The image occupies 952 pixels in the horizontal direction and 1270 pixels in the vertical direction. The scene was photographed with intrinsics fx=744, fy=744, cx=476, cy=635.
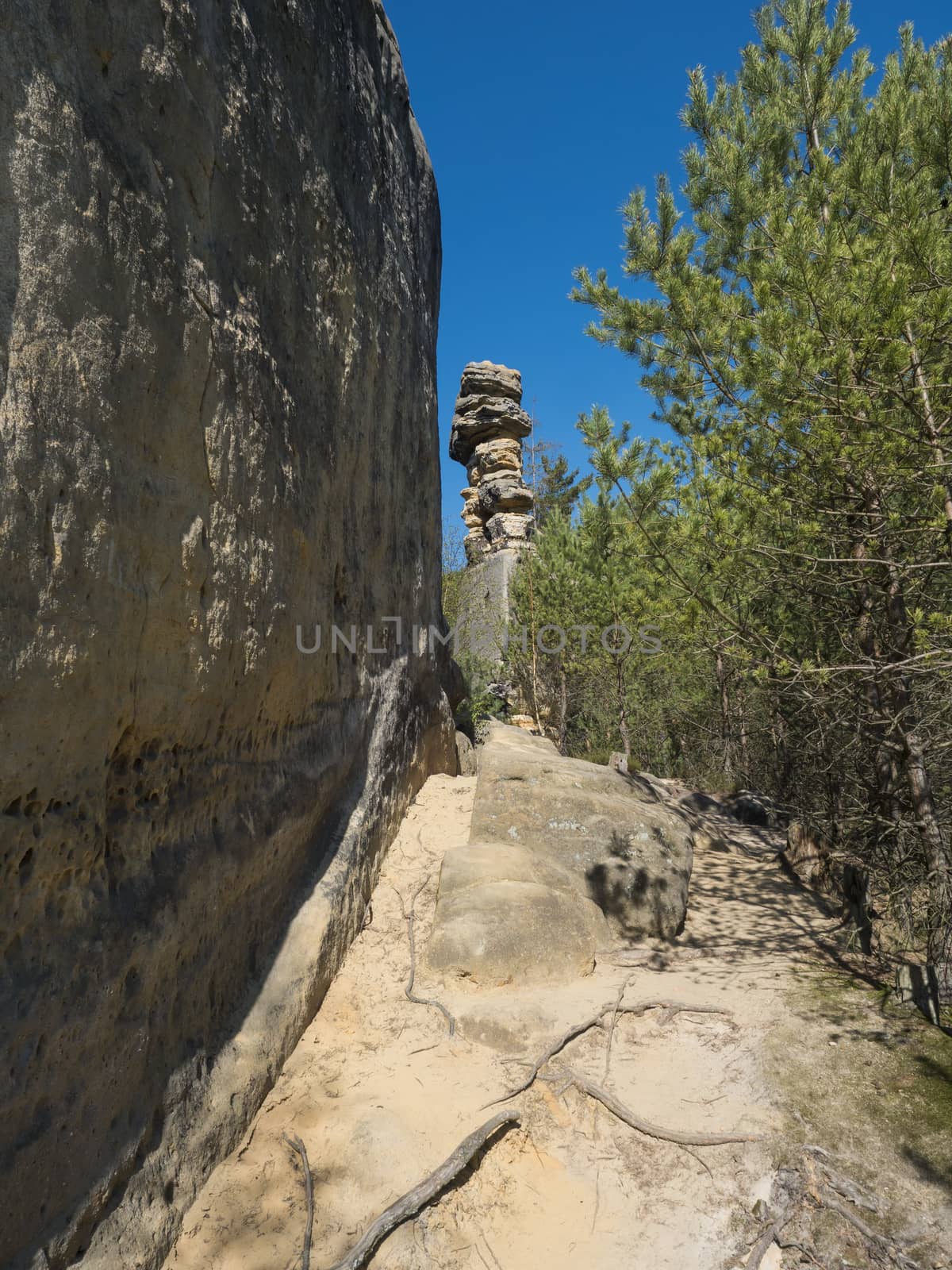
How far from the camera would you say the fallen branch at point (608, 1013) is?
2.97m

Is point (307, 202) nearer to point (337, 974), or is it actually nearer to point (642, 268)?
point (642, 268)

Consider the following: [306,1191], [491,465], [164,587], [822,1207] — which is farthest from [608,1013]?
[491,465]

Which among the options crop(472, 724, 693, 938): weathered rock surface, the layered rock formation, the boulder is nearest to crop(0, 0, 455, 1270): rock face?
crop(472, 724, 693, 938): weathered rock surface

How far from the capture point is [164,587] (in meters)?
2.18

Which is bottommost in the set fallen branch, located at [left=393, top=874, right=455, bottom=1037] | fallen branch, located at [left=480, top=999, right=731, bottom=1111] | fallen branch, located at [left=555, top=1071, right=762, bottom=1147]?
fallen branch, located at [left=555, top=1071, right=762, bottom=1147]

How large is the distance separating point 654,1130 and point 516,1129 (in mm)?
507

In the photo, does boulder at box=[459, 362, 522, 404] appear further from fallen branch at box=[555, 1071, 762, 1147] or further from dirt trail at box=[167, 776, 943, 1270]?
fallen branch at box=[555, 1071, 762, 1147]

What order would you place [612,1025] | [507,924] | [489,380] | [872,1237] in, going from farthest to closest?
1. [489,380]
2. [507,924]
3. [612,1025]
4. [872,1237]

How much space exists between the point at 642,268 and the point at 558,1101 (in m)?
4.14

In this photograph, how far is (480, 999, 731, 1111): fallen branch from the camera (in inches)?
117

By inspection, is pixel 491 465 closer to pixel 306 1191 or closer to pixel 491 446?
pixel 491 446

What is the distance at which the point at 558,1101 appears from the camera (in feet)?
9.47

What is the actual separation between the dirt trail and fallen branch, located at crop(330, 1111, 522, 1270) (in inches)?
1.6

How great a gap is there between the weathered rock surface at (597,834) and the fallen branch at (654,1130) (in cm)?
146
